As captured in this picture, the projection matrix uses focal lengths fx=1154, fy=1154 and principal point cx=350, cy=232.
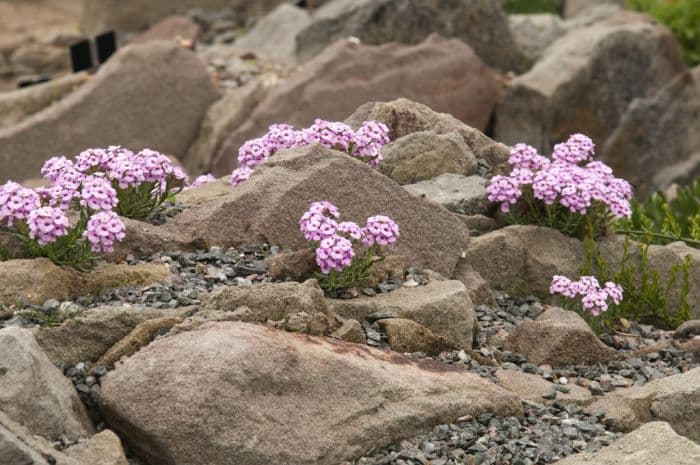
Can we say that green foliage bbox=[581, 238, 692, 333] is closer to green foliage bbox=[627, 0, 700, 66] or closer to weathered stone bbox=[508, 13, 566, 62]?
weathered stone bbox=[508, 13, 566, 62]

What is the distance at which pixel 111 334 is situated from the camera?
6.17m

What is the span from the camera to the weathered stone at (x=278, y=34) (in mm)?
18375

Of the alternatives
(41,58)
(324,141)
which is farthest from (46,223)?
(41,58)

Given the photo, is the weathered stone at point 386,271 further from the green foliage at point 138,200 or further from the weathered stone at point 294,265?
the green foliage at point 138,200

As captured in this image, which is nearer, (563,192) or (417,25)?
(563,192)

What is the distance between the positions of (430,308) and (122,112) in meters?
8.52

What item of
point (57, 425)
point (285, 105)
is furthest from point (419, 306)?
point (285, 105)

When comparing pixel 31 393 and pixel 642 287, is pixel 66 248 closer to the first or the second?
pixel 31 393

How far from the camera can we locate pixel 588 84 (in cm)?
1596

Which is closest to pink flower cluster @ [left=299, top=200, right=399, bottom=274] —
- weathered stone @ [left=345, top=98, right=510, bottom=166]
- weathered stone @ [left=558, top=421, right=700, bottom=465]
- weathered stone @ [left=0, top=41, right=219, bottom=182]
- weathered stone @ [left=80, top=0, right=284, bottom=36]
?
weathered stone @ [left=558, top=421, right=700, bottom=465]

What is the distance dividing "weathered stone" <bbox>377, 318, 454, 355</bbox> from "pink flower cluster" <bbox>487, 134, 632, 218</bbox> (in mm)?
1932

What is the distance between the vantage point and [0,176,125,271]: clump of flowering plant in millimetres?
6555

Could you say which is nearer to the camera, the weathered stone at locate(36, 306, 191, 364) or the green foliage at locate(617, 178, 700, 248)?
the weathered stone at locate(36, 306, 191, 364)

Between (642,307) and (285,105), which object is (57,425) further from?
(285,105)
